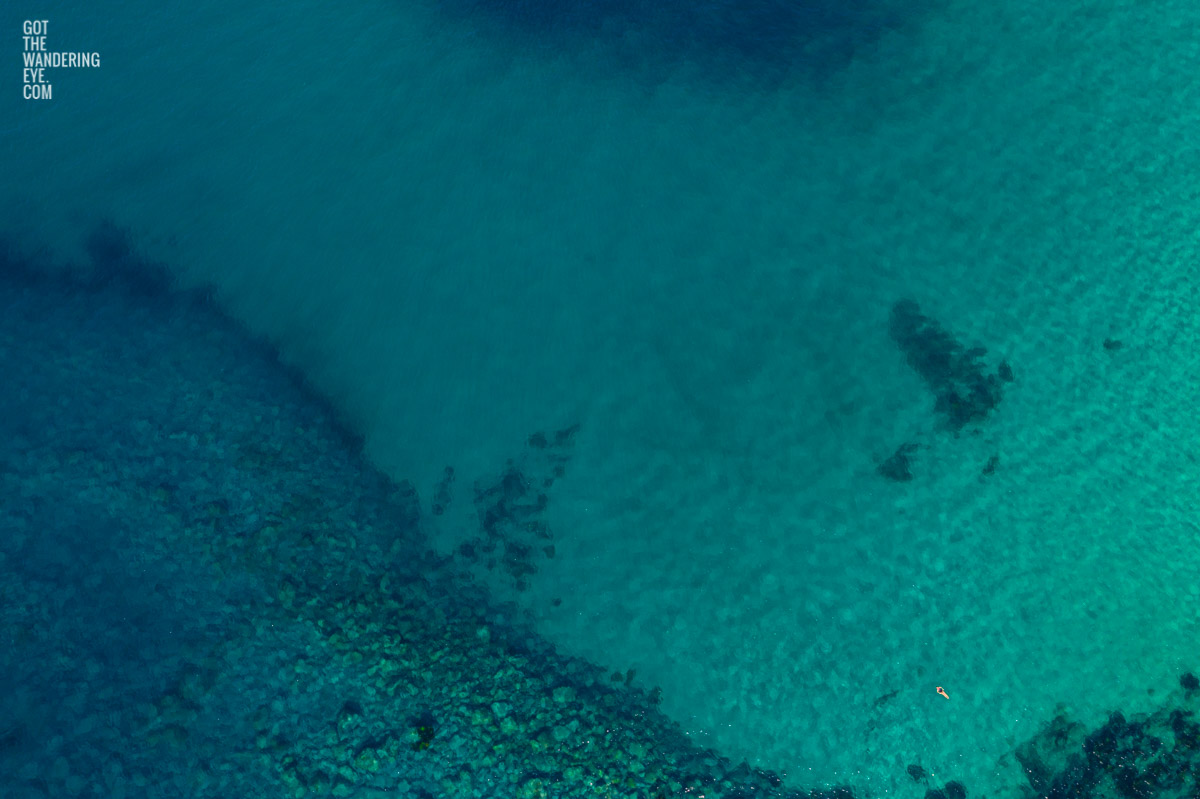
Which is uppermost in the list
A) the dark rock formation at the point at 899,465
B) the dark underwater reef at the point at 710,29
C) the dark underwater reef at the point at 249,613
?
the dark underwater reef at the point at 710,29

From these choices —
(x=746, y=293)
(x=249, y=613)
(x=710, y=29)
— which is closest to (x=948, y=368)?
(x=746, y=293)

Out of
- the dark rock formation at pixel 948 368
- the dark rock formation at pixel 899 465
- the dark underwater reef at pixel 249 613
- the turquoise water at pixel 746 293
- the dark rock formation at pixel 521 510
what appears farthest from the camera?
the dark rock formation at pixel 948 368

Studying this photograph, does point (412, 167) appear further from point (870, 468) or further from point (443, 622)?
point (870, 468)

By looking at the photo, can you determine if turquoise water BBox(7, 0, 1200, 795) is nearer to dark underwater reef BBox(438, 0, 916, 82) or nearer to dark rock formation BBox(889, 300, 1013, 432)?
dark underwater reef BBox(438, 0, 916, 82)

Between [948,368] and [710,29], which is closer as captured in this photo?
[948,368]

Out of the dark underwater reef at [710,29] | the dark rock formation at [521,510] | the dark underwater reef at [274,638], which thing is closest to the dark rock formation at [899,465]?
the dark underwater reef at [274,638]

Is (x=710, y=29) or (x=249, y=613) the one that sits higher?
(x=710, y=29)

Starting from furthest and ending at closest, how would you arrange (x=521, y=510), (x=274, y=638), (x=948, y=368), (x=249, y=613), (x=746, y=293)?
(x=746, y=293) < (x=948, y=368) < (x=521, y=510) < (x=249, y=613) < (x=274, y=638)

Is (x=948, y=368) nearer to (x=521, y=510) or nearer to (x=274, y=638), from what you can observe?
(x=521, y=510)

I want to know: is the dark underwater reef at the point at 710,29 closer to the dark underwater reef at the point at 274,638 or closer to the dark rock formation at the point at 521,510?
the dark rock formation at the point at 521,510
